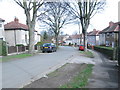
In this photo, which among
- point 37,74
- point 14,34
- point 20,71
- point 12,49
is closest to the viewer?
point 37,74

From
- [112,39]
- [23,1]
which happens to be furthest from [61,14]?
[23,1]

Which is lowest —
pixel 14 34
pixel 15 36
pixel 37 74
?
pixel 37 74

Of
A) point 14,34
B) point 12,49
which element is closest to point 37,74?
point 12,49

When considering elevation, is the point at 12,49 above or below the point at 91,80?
above

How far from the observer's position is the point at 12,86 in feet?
18.1

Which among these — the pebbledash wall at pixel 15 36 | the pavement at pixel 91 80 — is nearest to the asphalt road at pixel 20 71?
the pavement at pixel 91 80

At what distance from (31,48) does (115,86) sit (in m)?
15.4

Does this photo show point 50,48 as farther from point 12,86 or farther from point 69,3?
point 12,86

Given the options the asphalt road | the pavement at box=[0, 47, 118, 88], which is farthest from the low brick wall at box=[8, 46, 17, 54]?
the pavement at box=[0, 47, 118, 88]

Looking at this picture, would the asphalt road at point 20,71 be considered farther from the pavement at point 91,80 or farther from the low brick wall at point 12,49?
the low brick wall at point 12,49

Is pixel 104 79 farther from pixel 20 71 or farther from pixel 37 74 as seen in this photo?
pixel 20 71

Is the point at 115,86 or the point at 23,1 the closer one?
the point at 115,86

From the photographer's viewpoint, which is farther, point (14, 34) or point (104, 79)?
point (14, 34)

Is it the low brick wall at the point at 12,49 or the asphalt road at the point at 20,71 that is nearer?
the asphalt road at the point at 20,71
